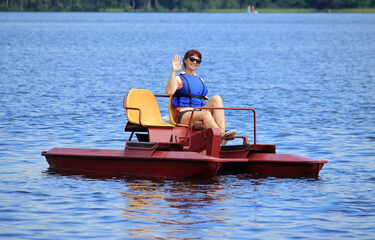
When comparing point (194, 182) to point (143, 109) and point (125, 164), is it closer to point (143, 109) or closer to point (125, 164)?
point (125, 164)

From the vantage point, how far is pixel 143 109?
1309cm

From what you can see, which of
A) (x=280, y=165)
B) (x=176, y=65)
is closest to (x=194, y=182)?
(x=280, y=165)

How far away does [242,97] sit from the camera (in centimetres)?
2791

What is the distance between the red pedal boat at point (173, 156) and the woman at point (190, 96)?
6.7 inches

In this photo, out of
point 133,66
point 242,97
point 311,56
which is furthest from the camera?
point 311,56

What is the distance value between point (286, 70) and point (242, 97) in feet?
46.7

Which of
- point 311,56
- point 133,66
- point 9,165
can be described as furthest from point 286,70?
point 9,165

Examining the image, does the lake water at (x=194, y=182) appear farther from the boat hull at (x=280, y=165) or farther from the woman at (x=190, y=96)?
the woman at (x=190, y=96)

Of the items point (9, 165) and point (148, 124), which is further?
point (9, 165)

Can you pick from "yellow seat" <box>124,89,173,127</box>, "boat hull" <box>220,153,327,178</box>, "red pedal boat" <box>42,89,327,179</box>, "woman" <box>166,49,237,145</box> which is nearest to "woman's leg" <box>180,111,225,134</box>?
"woman" <box>166,49,237,145</box>

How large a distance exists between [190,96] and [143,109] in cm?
76

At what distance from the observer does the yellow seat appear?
42.1 ft

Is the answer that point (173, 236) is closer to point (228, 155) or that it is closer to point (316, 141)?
point (228, 155)

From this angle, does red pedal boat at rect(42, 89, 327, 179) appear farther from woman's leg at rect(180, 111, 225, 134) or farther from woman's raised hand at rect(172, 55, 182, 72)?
woman's raised hand at rect(172, 55, 182, 72)
